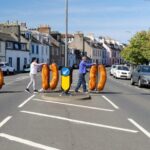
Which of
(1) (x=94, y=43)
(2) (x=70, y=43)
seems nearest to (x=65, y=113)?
(2) (x=70, y=43)

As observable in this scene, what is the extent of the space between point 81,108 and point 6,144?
23.6ft

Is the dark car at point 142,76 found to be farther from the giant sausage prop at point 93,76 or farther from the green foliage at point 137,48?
the green foliage at point 137,48

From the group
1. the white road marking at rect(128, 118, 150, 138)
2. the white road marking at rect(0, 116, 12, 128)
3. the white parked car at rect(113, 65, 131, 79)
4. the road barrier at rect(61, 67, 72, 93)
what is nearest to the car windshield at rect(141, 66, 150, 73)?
the road barrier at rect(61, 67, 72, 93)

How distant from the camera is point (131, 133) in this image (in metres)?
10.8

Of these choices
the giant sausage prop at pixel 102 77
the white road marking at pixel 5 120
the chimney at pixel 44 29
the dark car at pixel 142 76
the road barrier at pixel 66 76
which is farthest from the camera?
the chimney at pixel 44 29

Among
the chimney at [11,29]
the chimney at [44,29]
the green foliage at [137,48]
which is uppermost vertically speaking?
the chimney at [44,29]

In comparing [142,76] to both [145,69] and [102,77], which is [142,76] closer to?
[145,69]

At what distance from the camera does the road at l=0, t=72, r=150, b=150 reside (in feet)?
30.7

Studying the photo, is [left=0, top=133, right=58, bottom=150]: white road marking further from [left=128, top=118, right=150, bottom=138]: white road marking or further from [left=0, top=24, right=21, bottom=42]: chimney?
[left=0, top=24, right=21, bottom=42]: chimney

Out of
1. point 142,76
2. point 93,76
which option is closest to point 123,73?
point 142,76

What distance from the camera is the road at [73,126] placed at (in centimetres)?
936

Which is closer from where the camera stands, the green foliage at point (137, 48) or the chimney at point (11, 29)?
the green foliage at point (137, 48)

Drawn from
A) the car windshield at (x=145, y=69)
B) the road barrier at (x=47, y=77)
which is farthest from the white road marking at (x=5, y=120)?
the car windshield at (x=145, y=69)

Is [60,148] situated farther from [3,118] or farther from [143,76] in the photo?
[143,76]
